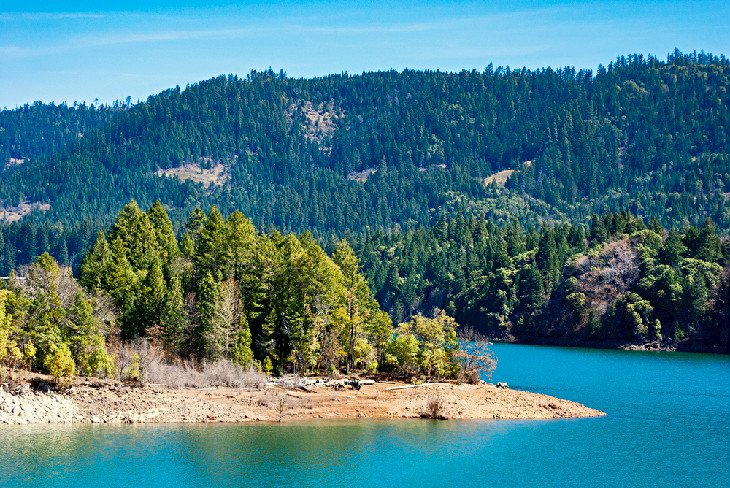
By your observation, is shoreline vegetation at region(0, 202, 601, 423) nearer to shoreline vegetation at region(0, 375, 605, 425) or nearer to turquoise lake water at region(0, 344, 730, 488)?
shoreline vegetation at region(0, 375, 605, 425)

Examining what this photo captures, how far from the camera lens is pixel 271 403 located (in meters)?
88.5

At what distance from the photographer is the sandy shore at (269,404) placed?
269 ft

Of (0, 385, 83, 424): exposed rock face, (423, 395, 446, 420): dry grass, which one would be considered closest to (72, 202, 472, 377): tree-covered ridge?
(423, 395, 446, 420): dry grass

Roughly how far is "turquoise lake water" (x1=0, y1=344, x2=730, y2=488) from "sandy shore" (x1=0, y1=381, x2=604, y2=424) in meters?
2.41

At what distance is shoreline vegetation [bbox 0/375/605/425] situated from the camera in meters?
82.1

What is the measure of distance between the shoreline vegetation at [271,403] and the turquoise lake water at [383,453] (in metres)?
2.41

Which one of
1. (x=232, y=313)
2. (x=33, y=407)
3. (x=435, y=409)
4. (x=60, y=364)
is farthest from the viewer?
(x=232, y=313)

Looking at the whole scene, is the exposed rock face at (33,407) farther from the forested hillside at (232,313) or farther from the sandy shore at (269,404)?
the forested hillside at (232,313)

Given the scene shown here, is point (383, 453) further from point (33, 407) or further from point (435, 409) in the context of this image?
point (33, 407)

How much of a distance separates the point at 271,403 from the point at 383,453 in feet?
53.1

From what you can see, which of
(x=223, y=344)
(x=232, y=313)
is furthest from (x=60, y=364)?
(x=232, y=313)

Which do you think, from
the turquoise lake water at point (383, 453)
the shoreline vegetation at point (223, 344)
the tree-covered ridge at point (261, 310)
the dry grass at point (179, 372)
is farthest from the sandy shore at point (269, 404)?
the tree-covered ridge at point (261, 310)

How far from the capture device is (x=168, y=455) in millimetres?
71812

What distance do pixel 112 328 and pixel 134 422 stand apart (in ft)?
64.1
